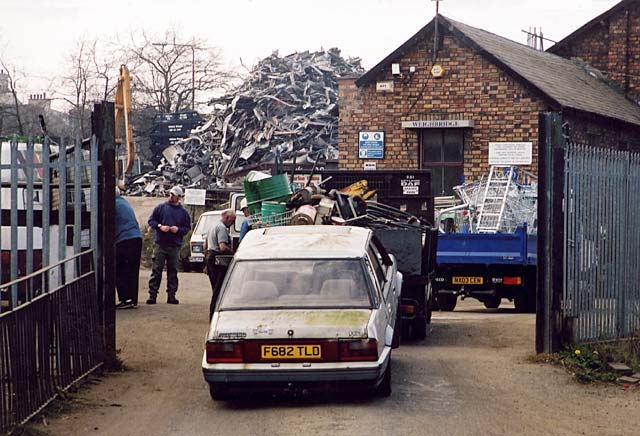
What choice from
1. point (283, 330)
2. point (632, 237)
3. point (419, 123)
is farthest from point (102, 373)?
point (419, 123)

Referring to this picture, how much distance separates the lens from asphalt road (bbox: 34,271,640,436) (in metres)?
8.33

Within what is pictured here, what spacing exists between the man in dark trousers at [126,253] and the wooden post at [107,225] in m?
4.27

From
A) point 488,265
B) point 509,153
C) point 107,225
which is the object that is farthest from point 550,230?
point 509,153

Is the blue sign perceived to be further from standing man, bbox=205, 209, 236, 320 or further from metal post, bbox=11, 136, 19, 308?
metal post, bbox=11, 136, 19, 308

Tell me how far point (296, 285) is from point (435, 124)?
19.3m

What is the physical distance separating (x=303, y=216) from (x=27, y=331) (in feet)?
16.6

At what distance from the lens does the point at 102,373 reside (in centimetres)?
1062

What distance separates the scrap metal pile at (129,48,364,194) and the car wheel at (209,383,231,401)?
3133 cm

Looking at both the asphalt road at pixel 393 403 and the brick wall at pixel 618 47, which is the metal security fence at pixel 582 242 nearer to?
the asphalt road at pixel 393 403

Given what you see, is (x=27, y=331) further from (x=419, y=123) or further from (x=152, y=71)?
(x=152, y=71)

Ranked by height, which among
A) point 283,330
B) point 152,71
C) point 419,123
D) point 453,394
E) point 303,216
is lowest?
point 453,394

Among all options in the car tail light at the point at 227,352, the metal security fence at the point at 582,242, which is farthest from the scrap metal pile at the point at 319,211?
the car tail light at the point at 227,352

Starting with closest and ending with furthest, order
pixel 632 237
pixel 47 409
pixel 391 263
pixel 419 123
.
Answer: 1. pixel 47 409
2. pixel 391 263
3. pixel 632 237
4. pixel 419 123

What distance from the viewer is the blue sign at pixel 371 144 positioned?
28.9 metres
